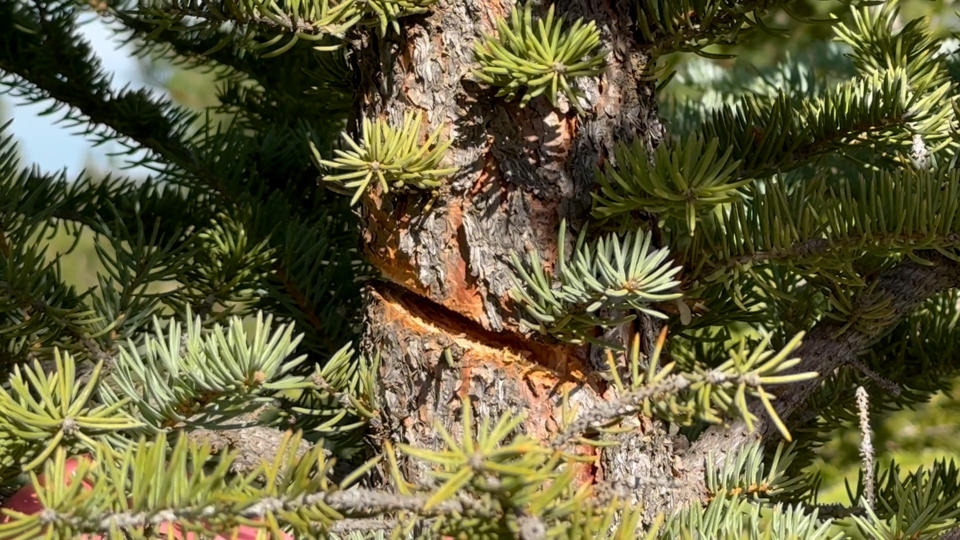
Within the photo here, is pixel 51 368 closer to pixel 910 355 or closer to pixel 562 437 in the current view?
pixel 562 437

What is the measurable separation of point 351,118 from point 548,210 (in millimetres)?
136

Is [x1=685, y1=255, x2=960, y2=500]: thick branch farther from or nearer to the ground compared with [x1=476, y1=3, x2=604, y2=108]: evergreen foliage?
nearer to the ground

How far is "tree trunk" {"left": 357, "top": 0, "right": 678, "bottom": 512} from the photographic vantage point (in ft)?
1.68

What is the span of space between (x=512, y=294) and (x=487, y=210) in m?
0.04

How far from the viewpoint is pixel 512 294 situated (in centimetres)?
51

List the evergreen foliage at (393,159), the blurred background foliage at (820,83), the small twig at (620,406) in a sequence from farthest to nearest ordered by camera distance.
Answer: the blurred background foliage at (820,83) → the evergreen foliage at (393,159) → the small twig at (620,406)

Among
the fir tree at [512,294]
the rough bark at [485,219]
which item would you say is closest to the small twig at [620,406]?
the fir tree at [512,294]

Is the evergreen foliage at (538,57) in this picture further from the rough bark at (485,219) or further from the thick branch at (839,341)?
the thick branch at (839,341)

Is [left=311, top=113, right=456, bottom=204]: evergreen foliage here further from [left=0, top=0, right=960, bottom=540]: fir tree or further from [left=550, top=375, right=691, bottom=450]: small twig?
[left=550, top=375, right=691, bottom=450]: small twig

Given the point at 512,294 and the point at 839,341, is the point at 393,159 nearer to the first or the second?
the point at 512,294

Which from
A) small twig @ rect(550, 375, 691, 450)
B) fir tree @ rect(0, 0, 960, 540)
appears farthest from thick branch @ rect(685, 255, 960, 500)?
small twig @ rect(550, 375, 691, 450)

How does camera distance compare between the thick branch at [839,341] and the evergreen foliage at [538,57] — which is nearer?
the evergreen foliage at [538,57]

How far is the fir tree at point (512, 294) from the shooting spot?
0.36 m

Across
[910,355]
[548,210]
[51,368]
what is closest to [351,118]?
[548,210]
